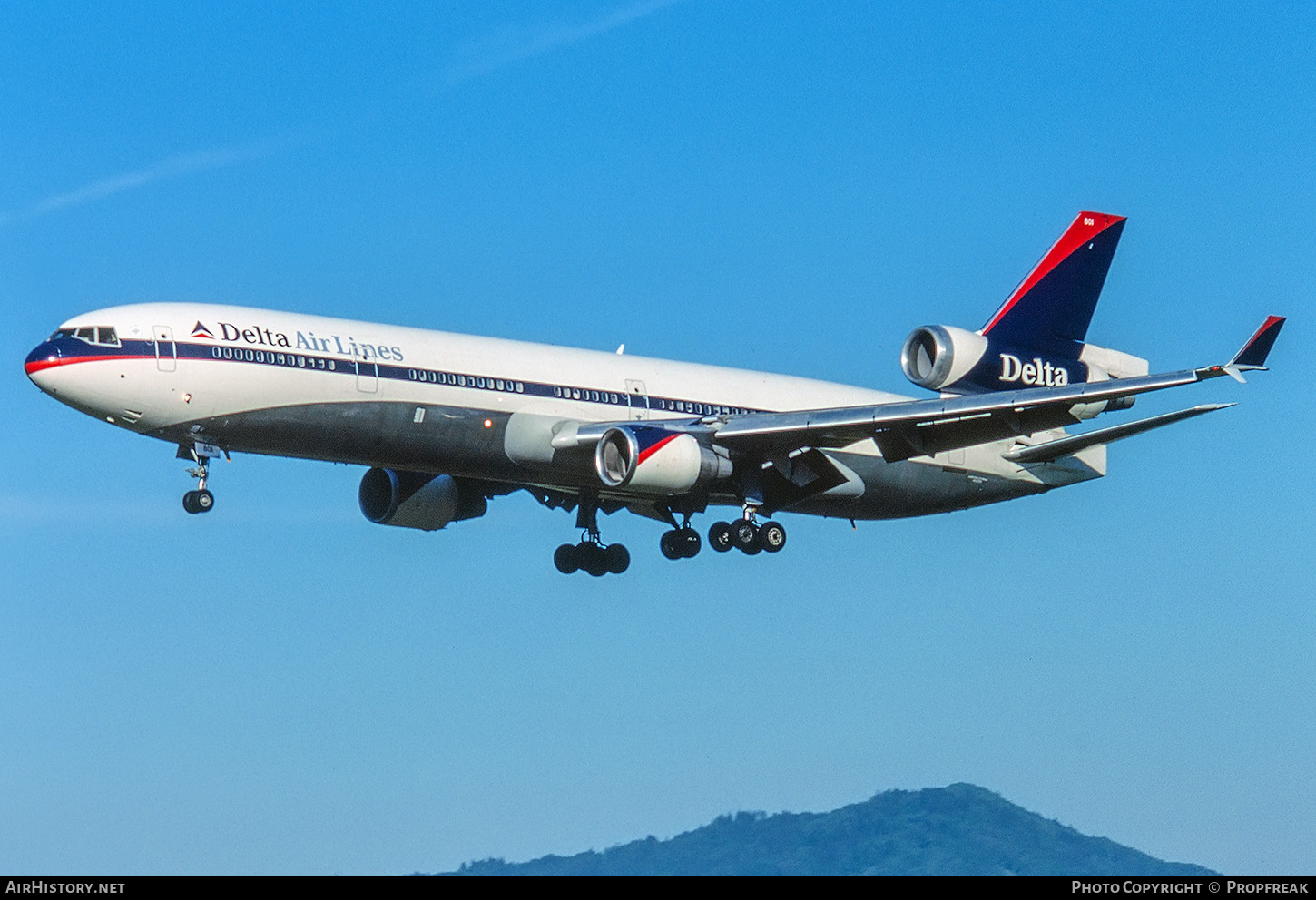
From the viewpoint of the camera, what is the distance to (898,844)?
122m

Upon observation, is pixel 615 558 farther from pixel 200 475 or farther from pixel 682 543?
pixel 200 475

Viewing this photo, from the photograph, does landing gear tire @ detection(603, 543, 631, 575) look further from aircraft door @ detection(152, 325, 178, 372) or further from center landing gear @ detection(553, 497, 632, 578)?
aircraft door @ detection(152, 325, 178, 372)

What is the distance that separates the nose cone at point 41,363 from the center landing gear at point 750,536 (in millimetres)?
18076

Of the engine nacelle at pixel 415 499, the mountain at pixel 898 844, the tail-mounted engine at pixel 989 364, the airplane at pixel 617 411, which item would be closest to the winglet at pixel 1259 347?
the airplane at pixel 617 411

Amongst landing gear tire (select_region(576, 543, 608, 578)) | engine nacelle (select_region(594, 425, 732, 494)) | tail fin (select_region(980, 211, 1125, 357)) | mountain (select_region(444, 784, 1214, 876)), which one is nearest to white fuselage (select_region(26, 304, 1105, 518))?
engine nacelle (select_region(594, 425, 732, 494))

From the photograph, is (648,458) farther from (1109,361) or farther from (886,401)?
(1109,361)

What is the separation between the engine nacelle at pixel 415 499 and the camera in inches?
1977

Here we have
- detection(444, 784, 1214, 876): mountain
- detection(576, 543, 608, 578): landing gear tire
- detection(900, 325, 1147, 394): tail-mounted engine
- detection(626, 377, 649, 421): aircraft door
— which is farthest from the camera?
detection(444, 784, 1214, 876): mountain

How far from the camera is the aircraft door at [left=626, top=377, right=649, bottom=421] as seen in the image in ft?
152

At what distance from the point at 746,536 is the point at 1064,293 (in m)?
13.8

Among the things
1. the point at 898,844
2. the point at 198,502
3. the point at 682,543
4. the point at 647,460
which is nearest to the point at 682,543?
the point at 682,543

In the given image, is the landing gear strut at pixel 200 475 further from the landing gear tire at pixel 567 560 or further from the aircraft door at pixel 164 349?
the landing gear tire at pixel 567 560

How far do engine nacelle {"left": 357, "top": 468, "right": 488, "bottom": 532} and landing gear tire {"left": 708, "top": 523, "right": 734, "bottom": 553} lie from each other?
25.3 feet
